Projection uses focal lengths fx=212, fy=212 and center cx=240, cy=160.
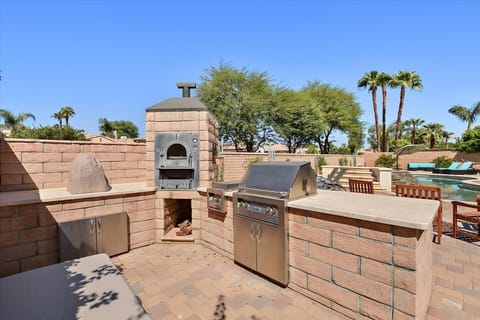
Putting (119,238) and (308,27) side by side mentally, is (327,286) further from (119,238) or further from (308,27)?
(308,27)

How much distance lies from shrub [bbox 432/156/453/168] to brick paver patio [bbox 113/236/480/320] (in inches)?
817

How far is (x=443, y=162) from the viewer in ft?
61.8

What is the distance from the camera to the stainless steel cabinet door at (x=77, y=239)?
308 centimetres

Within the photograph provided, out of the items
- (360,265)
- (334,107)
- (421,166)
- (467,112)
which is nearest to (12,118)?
(334,107)

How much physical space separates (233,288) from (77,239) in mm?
2441

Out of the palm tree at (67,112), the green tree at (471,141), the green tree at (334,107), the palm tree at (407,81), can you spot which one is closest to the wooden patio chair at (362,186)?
the green tree at (334,107)

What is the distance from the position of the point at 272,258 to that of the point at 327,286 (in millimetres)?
648

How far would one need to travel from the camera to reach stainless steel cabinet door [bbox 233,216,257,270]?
2.79 m

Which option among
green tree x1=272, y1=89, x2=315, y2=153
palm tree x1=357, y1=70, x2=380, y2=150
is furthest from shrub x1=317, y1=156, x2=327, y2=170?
palm tree x1=357, y1=70, x2=380, y2=150

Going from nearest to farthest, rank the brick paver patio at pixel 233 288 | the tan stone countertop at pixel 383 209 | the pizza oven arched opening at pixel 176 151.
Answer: the tan stone countertop at pixel 383 209, the brick paver patio at pixel 233 288, the pizza oven arched opening at pixel 176 151

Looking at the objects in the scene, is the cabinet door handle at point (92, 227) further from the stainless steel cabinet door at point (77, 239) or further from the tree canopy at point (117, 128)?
the tree canopy at point (117, 128)

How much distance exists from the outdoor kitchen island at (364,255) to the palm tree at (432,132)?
31768 millimetres

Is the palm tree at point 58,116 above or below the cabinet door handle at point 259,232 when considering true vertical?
above

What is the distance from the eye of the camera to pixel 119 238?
3.55 meters
